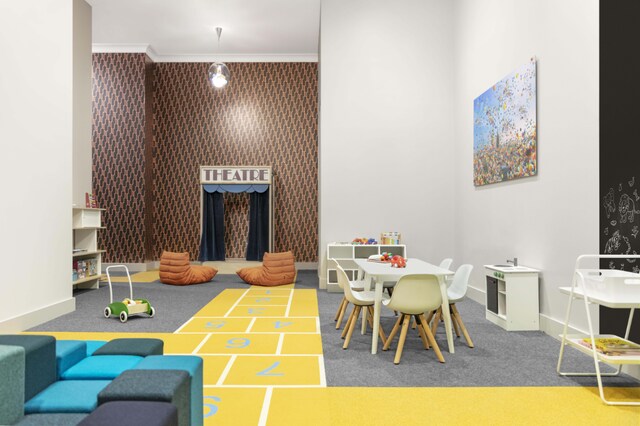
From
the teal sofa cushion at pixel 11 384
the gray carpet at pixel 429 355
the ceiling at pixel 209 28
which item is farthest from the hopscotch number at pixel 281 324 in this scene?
the ceiling at pixel 209 28

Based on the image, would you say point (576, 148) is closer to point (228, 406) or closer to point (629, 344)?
point (629, 344)

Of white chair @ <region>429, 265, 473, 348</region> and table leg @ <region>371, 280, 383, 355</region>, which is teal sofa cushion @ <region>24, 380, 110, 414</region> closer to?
table leg @ <region>371, 280, 383, 355</region>

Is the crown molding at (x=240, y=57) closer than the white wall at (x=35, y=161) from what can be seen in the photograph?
No

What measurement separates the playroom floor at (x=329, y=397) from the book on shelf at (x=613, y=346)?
0.30m

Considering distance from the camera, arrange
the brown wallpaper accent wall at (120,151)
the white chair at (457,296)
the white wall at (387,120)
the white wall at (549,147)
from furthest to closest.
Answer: the brown wallpaper accent wall at (120,151)
the white wall at (387,120)
the white chair at (457,296)
the white wall at (549,147)

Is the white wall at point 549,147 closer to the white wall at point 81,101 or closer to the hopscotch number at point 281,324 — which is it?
the hopscotch number at point 281,324

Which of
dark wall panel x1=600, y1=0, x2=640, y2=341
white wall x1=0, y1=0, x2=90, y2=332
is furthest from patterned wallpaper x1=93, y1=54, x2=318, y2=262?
Answer: dark wall panel x1=600, y1=0, x2=640, y2=341

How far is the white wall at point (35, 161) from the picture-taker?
15.3ft

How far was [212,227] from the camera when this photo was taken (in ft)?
32.9

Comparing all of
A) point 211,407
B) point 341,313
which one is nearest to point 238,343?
point 341,313

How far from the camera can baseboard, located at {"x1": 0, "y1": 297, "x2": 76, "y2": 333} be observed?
183 inches

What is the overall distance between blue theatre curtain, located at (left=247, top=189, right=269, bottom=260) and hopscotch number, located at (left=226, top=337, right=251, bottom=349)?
223 inches

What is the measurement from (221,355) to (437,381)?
1.81m

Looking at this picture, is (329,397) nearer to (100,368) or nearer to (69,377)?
(100,368)
